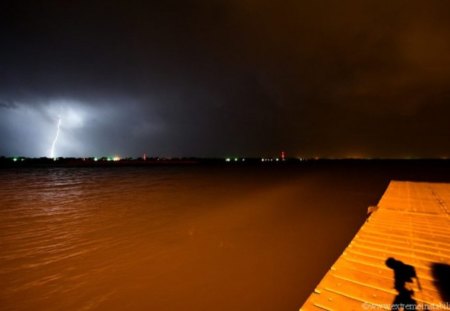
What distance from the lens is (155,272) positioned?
7578mm

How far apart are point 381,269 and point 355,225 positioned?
8.71m

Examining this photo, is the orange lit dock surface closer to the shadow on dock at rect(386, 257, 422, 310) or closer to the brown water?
the shadow on dock at rect(386, 257, 422, 310)

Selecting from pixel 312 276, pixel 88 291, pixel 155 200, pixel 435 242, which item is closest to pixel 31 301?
pixel 88 291

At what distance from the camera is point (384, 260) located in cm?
594

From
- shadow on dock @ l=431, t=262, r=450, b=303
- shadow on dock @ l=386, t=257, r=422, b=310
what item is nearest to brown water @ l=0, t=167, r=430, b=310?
shadow on dock @ l=386, t=257, r=422, b=310

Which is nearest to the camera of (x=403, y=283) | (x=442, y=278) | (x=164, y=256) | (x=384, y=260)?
(x=403, y=283)

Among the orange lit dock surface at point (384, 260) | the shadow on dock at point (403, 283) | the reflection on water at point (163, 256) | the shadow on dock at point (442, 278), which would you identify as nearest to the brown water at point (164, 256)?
the reflection on water at point (163, 256)

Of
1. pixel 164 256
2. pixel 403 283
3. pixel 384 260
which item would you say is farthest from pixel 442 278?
pixel 164 256

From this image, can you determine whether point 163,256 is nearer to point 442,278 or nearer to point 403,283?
point 403,283

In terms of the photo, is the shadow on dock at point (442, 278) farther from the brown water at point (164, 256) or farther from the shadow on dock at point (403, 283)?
the brown water at point (164, 256)

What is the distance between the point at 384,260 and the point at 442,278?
1.09 meters

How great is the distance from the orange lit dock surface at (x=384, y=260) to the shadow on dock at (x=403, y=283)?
7 centimetres

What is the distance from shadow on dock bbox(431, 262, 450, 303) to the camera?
4460mm

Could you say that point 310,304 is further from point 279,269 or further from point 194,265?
point 194,265
